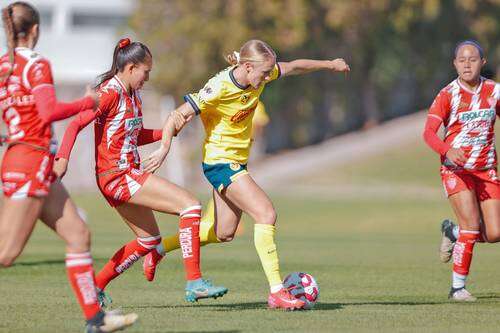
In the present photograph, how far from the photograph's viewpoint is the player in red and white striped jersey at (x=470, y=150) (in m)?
12.2

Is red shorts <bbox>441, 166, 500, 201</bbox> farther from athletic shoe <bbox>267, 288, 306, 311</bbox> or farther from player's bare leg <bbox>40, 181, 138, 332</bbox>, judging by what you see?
player's bare leg <bbox>40, 181, 138, 332</bbox>

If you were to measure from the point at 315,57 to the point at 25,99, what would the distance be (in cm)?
4025

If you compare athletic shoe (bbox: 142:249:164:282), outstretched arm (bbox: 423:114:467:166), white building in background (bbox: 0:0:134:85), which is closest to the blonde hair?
outstretched arm (bbox: 423:114:467:166)

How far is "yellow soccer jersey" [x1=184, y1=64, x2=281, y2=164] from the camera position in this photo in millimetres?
11328

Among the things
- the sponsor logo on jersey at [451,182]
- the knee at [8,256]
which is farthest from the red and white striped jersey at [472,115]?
the knee at [8,256]

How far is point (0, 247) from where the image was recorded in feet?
29.3

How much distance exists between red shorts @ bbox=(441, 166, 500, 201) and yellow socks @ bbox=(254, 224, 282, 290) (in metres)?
2.19

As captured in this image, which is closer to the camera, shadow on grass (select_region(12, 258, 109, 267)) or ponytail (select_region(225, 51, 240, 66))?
ponytail (select_region(225, 51, 240, 66))

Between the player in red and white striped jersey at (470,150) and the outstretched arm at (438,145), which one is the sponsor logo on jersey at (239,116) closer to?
the outstretched arm at (438,145)

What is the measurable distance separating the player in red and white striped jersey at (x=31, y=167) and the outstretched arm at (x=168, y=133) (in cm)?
176

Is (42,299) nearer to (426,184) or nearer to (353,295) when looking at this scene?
(353,295)

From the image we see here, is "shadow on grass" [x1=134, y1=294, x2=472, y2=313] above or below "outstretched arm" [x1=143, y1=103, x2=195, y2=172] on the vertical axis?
below

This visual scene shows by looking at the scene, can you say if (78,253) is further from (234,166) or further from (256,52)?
(256,52)

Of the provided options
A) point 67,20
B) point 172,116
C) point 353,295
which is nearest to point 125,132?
point 172,116
